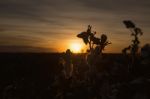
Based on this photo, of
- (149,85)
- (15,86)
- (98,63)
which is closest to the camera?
(149,85)

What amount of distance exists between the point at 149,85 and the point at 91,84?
6.48 feet

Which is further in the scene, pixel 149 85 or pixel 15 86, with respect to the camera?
pixel 15 86

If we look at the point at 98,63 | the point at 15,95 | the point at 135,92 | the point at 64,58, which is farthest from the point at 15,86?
the point at 135,92

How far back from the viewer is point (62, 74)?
11.9m

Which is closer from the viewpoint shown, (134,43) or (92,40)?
(92,40)

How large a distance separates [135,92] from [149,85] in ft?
1.06

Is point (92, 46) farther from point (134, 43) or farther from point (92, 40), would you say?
point (134, 43)

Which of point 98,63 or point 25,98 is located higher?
point 98,63

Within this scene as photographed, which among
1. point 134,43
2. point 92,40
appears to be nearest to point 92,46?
point 92,40

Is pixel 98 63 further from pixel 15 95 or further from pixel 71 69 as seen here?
pixel 15 95

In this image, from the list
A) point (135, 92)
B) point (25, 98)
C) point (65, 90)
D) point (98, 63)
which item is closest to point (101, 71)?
point (98, 63)

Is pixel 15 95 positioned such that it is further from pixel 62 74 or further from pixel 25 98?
pixel 62 74

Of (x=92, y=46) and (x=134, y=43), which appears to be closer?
(x=92, y=46)

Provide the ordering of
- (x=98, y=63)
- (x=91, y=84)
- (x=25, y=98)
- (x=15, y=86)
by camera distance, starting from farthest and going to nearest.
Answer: (x=15, y=86)
(x=25, y=98)
(x=98, y=63)
(x=91, y=84)
